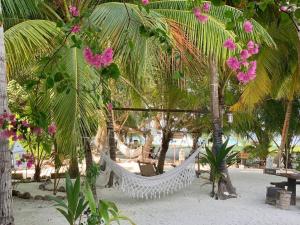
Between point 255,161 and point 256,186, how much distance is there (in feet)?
19.7

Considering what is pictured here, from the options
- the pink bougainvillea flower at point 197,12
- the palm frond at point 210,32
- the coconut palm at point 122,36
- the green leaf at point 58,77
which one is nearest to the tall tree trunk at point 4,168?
the coconut palm at point 122,36

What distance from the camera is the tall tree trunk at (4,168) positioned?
2590 millimetres

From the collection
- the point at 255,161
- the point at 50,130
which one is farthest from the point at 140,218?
the point at 255,161

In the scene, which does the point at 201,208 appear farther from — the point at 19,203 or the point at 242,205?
the point at 19,203

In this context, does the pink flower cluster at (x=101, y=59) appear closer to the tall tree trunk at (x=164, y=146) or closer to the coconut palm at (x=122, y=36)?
the coconut palm at (x=122, y=36)

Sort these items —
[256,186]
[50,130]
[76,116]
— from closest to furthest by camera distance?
[50,130] → [76,116] → [256,186]

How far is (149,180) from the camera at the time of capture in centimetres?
535

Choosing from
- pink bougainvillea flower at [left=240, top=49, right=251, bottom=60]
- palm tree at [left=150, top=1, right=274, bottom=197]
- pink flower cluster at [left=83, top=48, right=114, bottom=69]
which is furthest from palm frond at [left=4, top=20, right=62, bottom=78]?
pink bougainvillea flower at [left=240, top=49, right=251, bottom=60]

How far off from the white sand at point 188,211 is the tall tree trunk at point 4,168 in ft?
5.80

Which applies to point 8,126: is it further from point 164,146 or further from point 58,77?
point 164,146

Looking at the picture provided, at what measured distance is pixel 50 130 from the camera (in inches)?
114

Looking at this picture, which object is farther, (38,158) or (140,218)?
(38,158)

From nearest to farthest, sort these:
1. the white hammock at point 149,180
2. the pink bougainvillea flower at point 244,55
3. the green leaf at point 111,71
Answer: the green leaf at point 111,71, the pink bougainvillea flower at point 244,55, the white hammock at point 149,180

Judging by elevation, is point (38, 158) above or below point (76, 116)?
below
